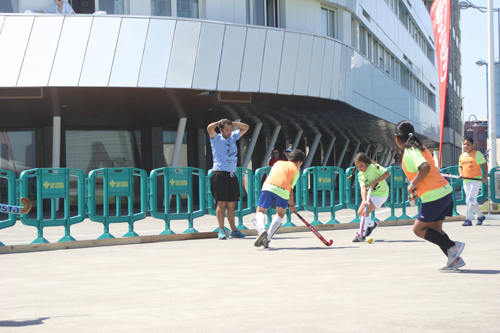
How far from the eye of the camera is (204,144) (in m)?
27.0

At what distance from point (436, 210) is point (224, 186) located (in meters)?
4.73

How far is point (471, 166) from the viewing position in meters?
13.0

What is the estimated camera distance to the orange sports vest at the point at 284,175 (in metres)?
9.33

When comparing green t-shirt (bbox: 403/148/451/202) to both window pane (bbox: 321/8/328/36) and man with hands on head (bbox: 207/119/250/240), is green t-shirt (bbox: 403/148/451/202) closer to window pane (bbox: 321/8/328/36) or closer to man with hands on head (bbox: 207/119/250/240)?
man with hands on head (bbox: 207/119/250/240)

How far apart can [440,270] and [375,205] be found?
164 inches

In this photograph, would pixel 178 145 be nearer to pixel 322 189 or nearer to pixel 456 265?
pixel 322 189

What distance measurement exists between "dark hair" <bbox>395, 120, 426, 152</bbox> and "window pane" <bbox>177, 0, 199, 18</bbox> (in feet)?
43.5

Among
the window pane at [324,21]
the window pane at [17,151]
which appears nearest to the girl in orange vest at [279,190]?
the window pane at [324,21]

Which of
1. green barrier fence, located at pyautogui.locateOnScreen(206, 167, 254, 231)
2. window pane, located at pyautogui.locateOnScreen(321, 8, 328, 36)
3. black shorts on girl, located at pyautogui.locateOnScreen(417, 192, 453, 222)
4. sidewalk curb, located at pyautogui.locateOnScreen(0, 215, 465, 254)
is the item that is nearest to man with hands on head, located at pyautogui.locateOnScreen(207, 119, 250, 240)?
sidewalk curb, located at pyautogui.locateOnScreen(0, 215, 465, 254)

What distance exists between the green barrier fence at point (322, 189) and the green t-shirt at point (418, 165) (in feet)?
22.6

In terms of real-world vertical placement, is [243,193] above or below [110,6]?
below

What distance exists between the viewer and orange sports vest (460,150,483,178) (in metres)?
13.0

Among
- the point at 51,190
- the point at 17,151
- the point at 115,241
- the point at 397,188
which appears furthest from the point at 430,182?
A: the point at 17,151

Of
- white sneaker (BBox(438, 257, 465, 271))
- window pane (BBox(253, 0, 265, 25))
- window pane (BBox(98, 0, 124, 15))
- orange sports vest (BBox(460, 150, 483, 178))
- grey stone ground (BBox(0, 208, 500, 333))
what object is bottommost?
grey stone ground (BBox(0, 208, 500, 333))
